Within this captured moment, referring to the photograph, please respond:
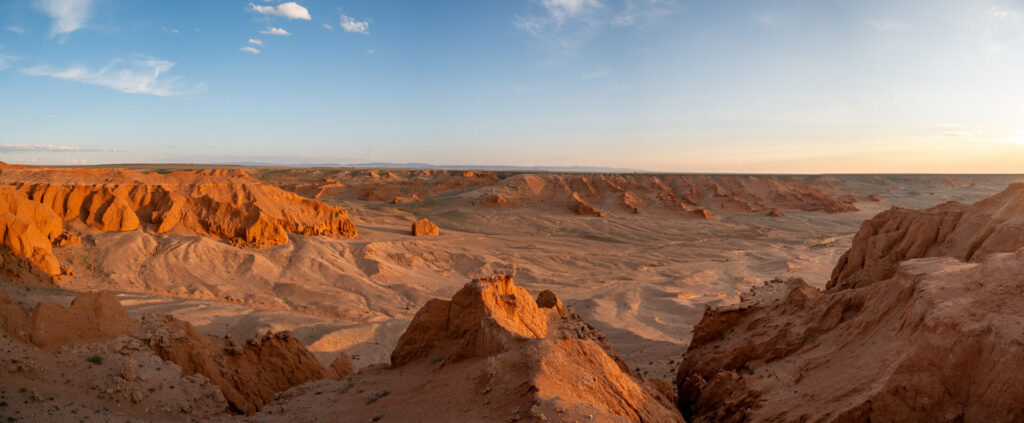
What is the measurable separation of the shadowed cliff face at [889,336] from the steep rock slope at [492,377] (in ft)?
5.25

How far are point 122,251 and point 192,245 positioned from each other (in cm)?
229

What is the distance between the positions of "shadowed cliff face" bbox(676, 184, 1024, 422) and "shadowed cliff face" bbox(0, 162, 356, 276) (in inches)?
774

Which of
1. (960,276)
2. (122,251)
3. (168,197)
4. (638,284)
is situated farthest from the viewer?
(638,284)

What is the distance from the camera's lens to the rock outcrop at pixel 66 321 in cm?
796

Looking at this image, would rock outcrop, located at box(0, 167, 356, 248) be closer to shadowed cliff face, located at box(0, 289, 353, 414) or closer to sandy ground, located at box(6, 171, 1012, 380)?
sandy ground, located at box(6, 171, 1012, 380)

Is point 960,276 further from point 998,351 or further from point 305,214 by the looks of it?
point 305,214

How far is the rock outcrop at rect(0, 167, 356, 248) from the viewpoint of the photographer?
19.6 meters

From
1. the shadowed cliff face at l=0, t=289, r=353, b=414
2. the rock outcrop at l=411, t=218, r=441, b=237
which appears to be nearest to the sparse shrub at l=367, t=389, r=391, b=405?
the shadowed cliff face at l=0, t=289, r=353, b=414

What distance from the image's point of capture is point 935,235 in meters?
10.2

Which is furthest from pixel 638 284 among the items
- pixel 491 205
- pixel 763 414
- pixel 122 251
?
pixel 491 205

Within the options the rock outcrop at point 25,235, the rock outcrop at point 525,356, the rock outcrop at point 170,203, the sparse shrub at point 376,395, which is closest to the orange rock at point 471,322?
the rock outcrop at point 525,356

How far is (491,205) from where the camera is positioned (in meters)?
47.7

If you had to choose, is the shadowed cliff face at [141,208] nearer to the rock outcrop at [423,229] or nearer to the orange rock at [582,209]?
the rock outcrop at [423,229]

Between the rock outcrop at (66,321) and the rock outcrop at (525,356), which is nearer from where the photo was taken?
the rock outcrop at (525,356)
